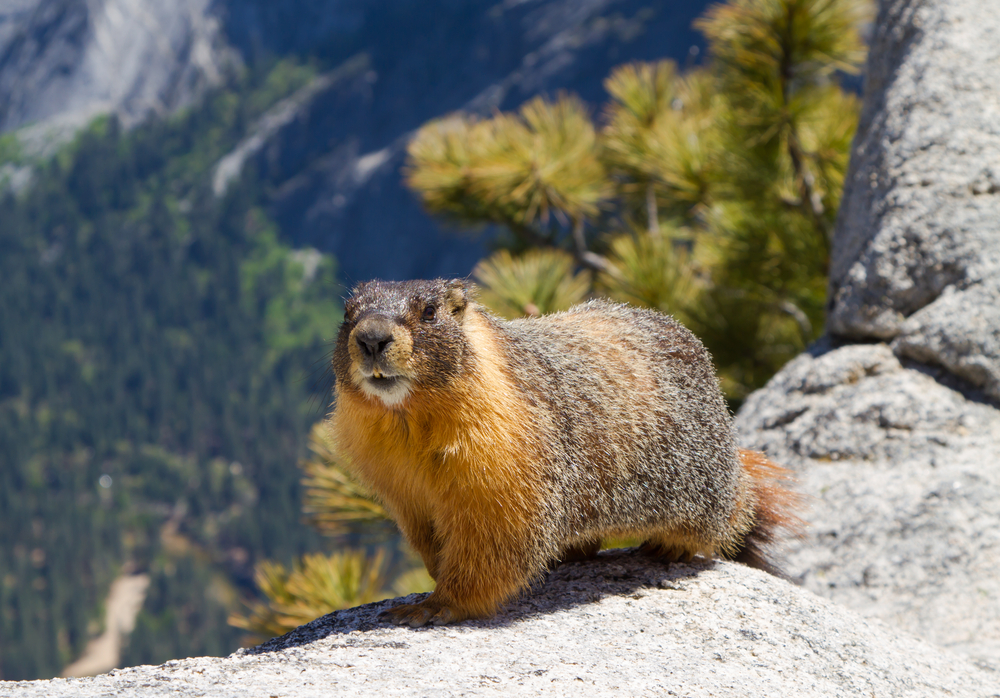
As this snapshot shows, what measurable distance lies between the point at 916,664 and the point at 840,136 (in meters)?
6.77

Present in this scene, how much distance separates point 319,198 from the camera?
423 feet

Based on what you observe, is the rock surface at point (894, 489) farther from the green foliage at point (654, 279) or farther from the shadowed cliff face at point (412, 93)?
the shadowed cliff face at point (412, 93)

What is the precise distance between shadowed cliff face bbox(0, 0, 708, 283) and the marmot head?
3406 inches

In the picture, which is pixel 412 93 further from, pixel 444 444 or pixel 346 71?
pixel 444 444

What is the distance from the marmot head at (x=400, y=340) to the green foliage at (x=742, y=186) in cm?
417

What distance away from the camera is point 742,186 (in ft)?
31.3

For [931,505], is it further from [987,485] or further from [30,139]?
[30,139]

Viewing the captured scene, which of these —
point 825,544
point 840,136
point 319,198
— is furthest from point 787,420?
point 319,198

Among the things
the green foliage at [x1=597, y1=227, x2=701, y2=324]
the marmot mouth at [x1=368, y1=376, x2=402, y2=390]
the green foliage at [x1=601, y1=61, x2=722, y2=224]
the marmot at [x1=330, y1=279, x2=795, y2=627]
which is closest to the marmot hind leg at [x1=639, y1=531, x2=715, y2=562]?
the marmot at [x1=330, y1=279, x2=795, y2=627]

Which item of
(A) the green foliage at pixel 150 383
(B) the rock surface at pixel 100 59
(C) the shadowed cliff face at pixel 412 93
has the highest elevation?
(B) the rock surface at pixel 100 59

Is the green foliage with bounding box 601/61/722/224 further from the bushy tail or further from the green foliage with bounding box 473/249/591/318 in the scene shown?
the bushy tail

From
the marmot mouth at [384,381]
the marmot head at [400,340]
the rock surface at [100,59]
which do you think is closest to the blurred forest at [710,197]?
the marmot head at [400,340]

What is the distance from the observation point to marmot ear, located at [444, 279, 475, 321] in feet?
13.5

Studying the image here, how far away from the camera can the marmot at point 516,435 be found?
394cm
